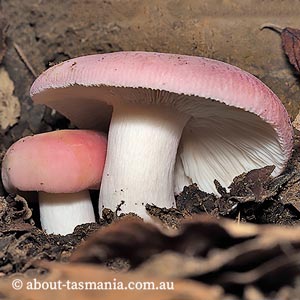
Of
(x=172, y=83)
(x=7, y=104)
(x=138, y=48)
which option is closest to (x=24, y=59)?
(x=7, y=104)

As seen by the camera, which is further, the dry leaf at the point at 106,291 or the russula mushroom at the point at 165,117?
the russula mushroom at the point at 165,117

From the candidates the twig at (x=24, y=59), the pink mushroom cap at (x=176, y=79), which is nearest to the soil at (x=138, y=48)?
the twig at (x=24, y=59)

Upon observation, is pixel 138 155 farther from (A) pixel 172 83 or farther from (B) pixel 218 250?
(B) pixel 218 250

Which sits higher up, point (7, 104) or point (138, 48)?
point (138, 48)

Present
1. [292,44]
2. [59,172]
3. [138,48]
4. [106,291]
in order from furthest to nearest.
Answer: [138,48] < [292,44] < [59,172] < [106,291]

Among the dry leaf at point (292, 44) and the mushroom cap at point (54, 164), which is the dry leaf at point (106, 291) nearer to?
the mushroom cap at point (54, 164)

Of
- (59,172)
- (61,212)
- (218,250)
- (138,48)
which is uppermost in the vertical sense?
(138,48)
